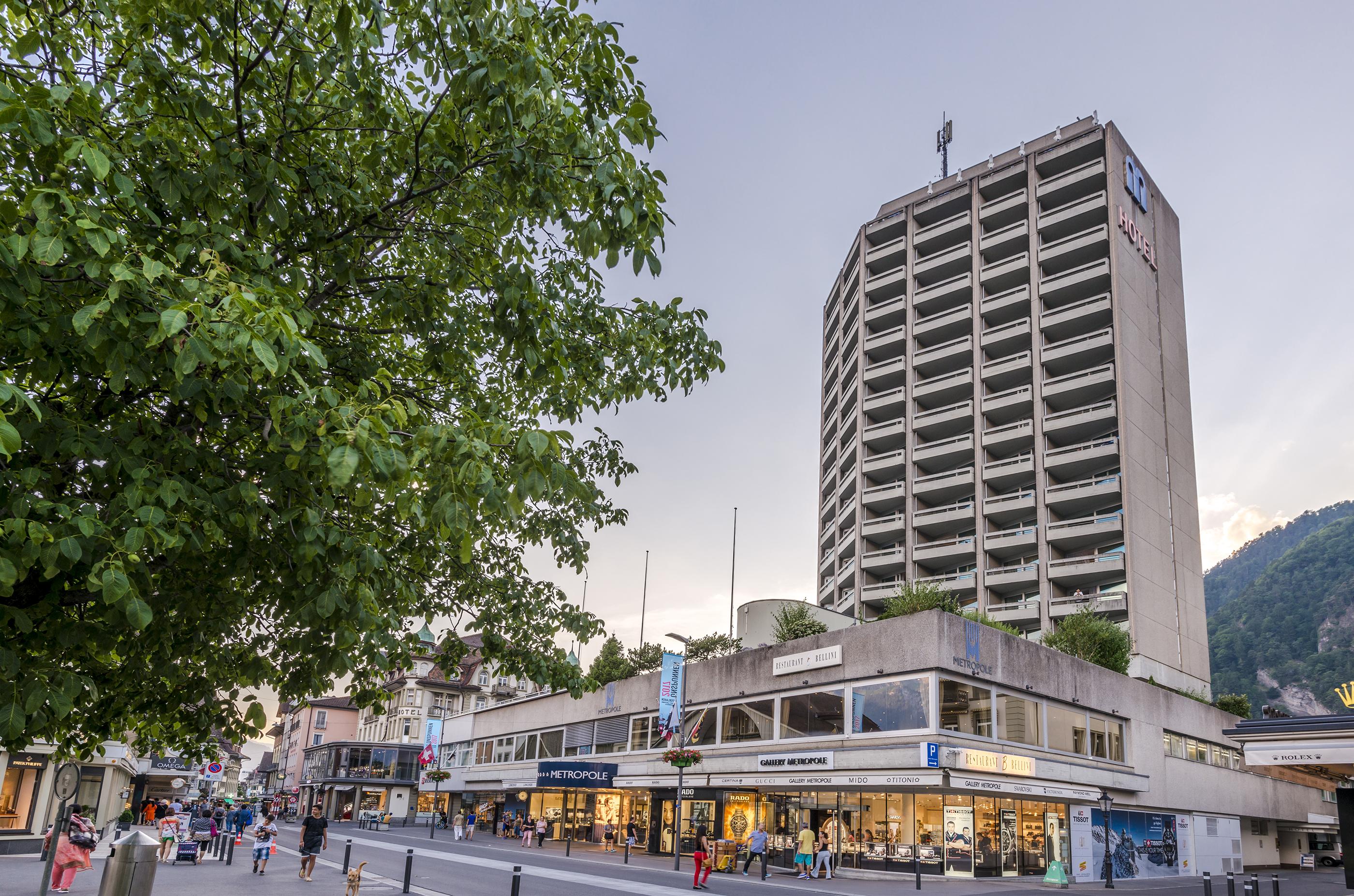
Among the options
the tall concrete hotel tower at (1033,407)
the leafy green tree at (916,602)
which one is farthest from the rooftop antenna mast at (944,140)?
the leafy green tree at (916,602)

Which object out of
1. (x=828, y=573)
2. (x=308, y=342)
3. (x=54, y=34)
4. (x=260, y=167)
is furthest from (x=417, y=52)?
(x=828, y=573)

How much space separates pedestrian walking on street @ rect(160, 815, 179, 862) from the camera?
86.8 ft

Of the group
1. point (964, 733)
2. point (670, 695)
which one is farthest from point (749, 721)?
point (964, 733)

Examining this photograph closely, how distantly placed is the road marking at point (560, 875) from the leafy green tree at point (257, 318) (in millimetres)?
13003

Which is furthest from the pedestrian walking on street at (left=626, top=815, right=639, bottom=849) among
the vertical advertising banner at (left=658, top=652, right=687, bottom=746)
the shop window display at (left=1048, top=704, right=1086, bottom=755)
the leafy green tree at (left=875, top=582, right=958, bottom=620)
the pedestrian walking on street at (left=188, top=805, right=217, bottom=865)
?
the shop window display at (left=1048, top=704, right=1086, bottom=755)

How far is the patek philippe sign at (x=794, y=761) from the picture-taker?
95.0ft

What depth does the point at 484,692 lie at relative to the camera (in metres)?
90.4

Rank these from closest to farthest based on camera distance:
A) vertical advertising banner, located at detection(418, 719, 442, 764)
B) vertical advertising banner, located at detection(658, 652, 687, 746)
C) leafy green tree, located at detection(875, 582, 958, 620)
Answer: leafy green tree, located at detection(875, 582, 958, 620) < vertical advertising banner, located at detection(658, 652, 687, 746) < vertical advertising banner, located at detection(418, 719, 442, 764)

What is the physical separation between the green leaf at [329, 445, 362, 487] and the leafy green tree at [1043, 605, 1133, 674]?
37.9 meters

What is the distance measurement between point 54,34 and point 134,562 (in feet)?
11.5

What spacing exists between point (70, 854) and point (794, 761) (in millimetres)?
20455

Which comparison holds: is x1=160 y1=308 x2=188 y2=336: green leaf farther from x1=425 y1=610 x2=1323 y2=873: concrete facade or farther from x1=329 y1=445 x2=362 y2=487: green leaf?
x1=425 y1=610 x2=1323 y2=873: concrete facade

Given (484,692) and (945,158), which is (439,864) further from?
(945,158)

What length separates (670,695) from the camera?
118ft
